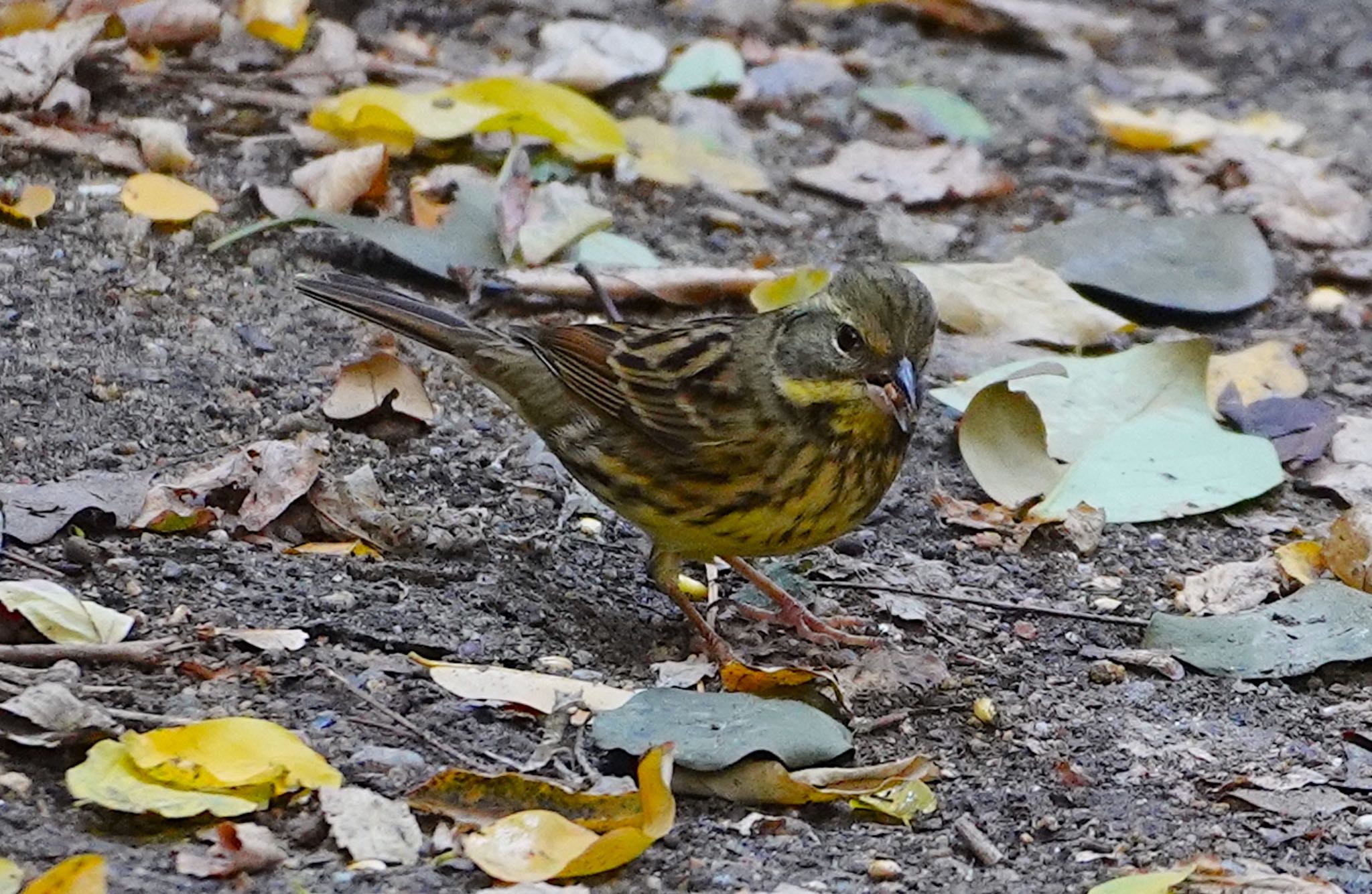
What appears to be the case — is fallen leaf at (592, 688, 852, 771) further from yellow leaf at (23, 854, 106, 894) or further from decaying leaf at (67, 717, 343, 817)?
yellow leaf at (23, 854, 106, 894)

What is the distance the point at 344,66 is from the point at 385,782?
4.17m

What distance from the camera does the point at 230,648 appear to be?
3.88 meters

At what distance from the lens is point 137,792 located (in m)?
3.31

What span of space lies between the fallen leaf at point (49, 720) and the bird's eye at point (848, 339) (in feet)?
5.94

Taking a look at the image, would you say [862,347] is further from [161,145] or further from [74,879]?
[161,145]

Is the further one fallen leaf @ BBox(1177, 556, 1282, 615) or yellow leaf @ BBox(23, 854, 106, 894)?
fallen leaf @ BBox(1177, 556, 1282, 615)

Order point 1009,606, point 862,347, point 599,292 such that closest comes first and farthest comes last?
point 862,347 < point 1009,606 < point 599,292

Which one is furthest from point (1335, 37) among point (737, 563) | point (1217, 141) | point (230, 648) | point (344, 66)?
point (230, 648)

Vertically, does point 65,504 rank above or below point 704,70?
above

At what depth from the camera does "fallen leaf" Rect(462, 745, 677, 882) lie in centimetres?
329

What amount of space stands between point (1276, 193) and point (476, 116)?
290cm

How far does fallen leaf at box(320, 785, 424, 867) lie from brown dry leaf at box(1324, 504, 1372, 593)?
7.89 feet

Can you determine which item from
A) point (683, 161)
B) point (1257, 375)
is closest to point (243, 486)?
point (683, 161)

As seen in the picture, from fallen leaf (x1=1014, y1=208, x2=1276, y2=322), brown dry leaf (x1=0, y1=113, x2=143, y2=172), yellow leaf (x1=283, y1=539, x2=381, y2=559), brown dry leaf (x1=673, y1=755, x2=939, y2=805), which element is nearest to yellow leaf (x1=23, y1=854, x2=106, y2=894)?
brown dry leaf (x1=673, y1=755, x2=939, y2=805)
